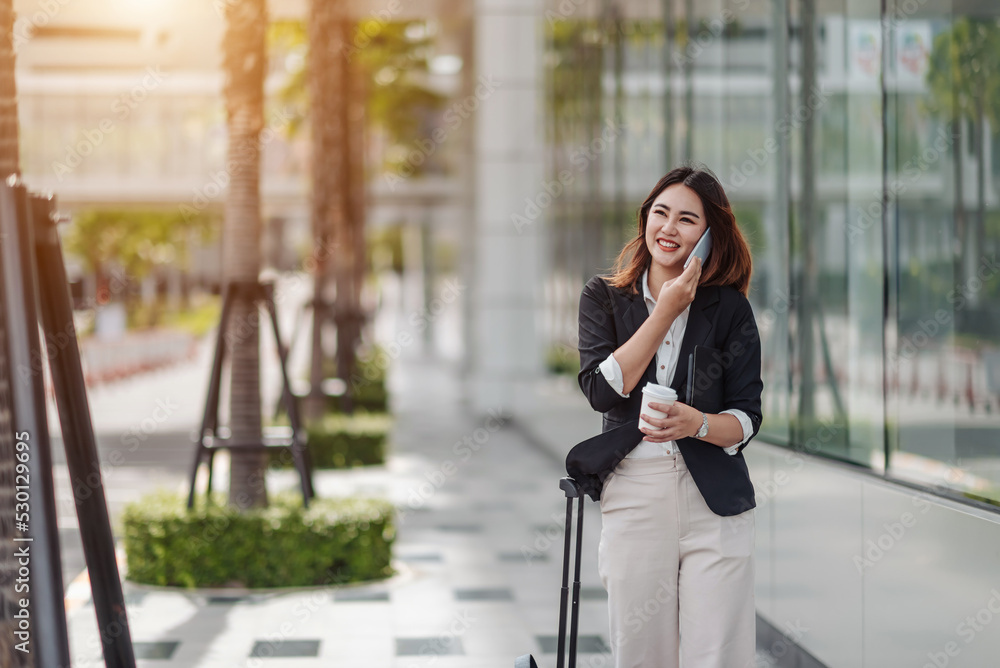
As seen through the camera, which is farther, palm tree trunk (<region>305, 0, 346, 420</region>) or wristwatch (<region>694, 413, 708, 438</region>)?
palm tree trunk (<region>305, 0, 346, 420</region>)

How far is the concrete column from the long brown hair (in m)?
13.0

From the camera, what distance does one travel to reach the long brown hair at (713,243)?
2.86m

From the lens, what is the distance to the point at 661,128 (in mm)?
9219

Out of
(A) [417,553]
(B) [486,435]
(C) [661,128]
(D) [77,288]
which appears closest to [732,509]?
(D) [77,288]

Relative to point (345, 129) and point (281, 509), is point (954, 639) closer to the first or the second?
point (281, 509)

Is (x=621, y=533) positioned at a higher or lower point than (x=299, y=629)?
higher

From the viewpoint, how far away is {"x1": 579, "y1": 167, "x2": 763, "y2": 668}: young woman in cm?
283

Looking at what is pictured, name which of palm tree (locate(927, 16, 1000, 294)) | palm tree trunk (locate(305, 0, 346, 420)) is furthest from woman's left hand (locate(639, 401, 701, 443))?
palm tree trunk (locate(305, 0, 346, 420))

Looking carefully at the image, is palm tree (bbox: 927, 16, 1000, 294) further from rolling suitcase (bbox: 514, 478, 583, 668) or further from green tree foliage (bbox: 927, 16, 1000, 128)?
rolling suitcase (bbox: 514, 478, 583, 668)

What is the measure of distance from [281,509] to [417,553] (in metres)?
1.22

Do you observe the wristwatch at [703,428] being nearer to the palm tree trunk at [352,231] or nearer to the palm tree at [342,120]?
the palm tree at [342,120]

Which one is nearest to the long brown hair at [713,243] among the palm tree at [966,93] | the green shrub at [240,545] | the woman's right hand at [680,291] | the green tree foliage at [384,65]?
the woman's right hand at [680,291]

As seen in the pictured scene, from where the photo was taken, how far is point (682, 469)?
2869 millimetres

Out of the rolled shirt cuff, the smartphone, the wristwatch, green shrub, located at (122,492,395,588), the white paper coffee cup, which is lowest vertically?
green shrub, located at (122,492,395,588)
